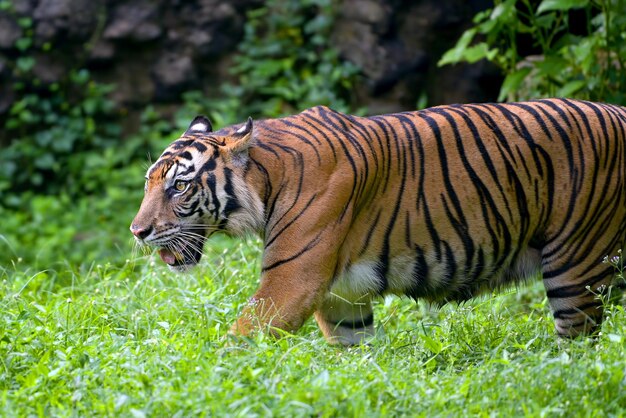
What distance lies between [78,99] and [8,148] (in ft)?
2.95

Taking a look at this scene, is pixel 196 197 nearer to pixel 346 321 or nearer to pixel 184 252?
pixel 184 252

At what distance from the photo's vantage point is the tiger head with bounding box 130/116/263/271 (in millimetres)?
4500

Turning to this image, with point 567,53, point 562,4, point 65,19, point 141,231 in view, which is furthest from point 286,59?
point 141,231

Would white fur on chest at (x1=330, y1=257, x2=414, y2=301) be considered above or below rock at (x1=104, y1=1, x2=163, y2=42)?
below

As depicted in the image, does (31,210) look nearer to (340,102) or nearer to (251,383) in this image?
(340,102)

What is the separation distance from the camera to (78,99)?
1048cm

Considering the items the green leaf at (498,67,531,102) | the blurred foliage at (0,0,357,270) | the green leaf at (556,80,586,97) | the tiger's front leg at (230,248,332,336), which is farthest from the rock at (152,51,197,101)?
the tiger's front leg at (230,248,332,336)

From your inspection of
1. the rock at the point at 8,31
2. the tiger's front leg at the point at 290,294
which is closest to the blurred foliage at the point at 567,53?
the tiger's front leg at the point at 290,294

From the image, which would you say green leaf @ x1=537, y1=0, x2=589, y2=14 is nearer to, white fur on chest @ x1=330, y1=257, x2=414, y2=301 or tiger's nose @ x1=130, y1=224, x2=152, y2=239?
white fur on chest @ x1=330, y1=257, x2=414, y2=301

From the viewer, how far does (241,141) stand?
4523 millimetres

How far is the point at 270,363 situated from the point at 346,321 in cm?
119

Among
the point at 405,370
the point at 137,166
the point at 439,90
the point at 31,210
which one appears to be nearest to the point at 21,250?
the point at 31,210

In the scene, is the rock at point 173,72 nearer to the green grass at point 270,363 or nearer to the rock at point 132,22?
the rock at point 132,22

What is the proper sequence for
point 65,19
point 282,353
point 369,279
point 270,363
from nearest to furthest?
1. point 270,363
2. point 282,353
3. point 369,279
4. point 65,19
